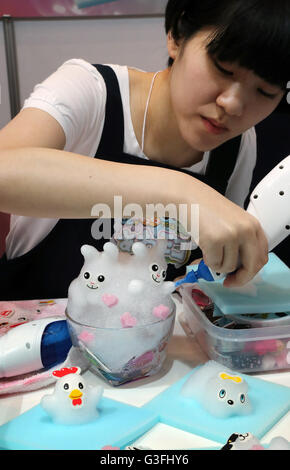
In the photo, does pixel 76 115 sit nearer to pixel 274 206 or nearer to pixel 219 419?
Result: pixel 274 206

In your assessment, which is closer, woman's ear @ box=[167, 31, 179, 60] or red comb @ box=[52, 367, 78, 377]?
red comb @ box=[52, 367, 78, 377]

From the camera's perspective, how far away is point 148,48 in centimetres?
→ 171

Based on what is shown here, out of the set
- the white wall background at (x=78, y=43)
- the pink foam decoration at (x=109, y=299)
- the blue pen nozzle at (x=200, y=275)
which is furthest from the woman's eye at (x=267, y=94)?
the white wall background at (x=78, y=43)

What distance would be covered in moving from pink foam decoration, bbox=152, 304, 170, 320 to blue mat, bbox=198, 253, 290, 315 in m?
0.09

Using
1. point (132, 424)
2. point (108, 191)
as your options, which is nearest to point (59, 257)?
point (108, 191)

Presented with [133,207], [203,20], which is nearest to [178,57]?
[203,20]

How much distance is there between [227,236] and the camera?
526 millimetres

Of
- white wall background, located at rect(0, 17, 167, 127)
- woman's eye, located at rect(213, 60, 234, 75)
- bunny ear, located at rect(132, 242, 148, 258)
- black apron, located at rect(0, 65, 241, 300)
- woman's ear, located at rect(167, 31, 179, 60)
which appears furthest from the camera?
white wall background, located at rect(0, 17, 167, 127)

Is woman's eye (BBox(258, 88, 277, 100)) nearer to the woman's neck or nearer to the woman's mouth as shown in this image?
the woman's mouth

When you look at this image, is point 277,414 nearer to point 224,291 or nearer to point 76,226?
point 224,291

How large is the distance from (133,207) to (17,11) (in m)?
1.31

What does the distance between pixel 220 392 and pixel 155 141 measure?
0.59 metres

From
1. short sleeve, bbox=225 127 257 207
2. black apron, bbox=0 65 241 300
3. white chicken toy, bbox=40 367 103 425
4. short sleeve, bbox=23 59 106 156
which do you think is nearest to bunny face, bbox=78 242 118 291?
white chicken toy, bbox=40 367 103 425

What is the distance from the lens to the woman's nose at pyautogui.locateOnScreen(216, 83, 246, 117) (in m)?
0.67
